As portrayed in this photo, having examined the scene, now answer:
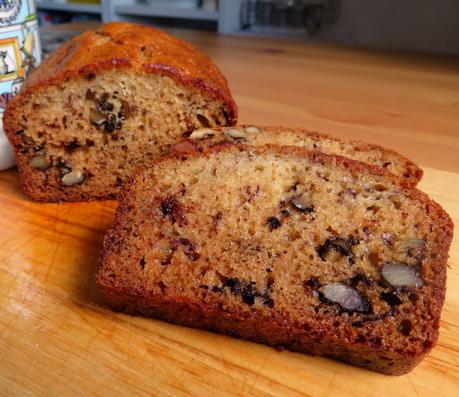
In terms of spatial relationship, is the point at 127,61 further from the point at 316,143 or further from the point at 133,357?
the point at 133,357

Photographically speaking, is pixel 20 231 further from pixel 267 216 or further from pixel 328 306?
pixel 328 306

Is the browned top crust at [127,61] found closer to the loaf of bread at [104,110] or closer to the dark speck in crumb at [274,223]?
the loaf of bread at [104,110]

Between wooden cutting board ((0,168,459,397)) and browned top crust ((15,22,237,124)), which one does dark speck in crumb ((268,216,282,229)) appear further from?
browned top crust ((15,22,237,124))

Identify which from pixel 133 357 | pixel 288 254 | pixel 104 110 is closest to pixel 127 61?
pixel 104 110

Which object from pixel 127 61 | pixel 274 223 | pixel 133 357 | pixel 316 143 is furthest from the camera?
pixel 316 143

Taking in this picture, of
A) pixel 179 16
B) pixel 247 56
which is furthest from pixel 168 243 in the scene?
A: pixel 179 16

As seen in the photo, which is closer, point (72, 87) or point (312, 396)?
point (312, 396)
